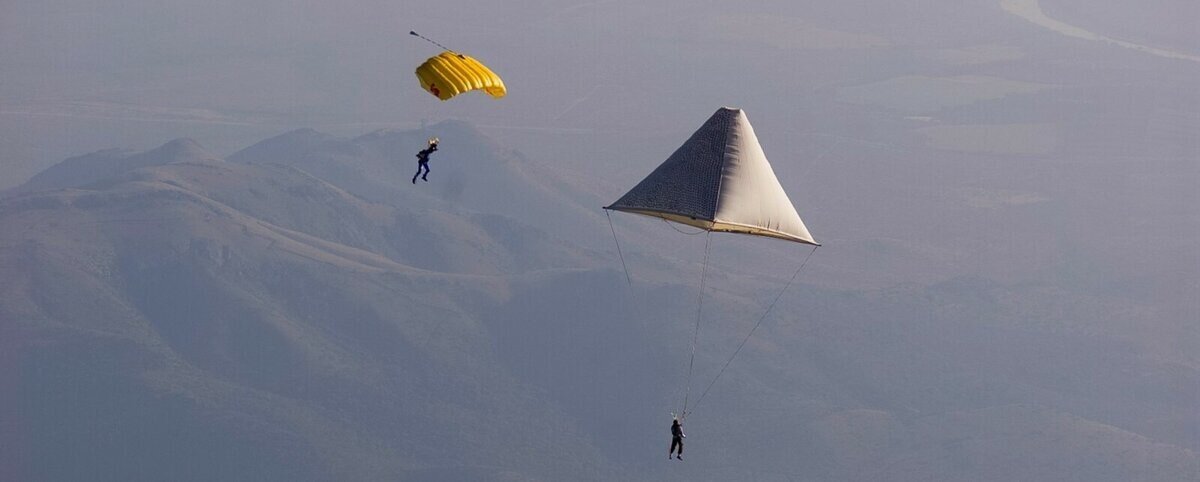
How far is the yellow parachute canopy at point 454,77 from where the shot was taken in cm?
6544

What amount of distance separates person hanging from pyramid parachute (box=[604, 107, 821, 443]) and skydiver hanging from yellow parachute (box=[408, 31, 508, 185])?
7757mm

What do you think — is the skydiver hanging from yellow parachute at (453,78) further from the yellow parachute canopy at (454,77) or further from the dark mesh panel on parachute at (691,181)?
the dark mesh panel on parachute at (691,181)

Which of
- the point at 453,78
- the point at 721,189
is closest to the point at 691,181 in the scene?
the point at 721,189

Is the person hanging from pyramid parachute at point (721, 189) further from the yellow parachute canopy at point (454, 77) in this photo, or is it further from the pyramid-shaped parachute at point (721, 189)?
the yellow parachute canopy at point (454, 77)

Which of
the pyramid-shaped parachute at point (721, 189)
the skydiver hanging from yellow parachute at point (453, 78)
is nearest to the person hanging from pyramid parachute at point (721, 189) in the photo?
the pyramid-shaped parachute at point (721, 189)

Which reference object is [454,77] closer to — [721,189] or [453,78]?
[453,78]

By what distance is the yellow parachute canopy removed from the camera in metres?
65.4

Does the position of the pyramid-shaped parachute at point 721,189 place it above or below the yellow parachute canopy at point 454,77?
below

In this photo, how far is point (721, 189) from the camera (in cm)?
6281

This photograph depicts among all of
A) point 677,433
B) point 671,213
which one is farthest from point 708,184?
point 677,433

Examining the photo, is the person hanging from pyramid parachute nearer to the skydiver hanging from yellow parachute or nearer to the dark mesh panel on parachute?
the dark mesh panel on parachute

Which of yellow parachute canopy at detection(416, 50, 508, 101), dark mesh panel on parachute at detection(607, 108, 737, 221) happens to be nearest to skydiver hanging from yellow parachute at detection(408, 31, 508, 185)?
yellow parachute canopy at detection(416, 50, 508, 101)

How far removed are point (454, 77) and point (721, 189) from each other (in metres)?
12.3

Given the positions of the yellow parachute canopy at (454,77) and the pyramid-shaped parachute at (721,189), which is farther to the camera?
the yellow parachute canopy at (454,77)
